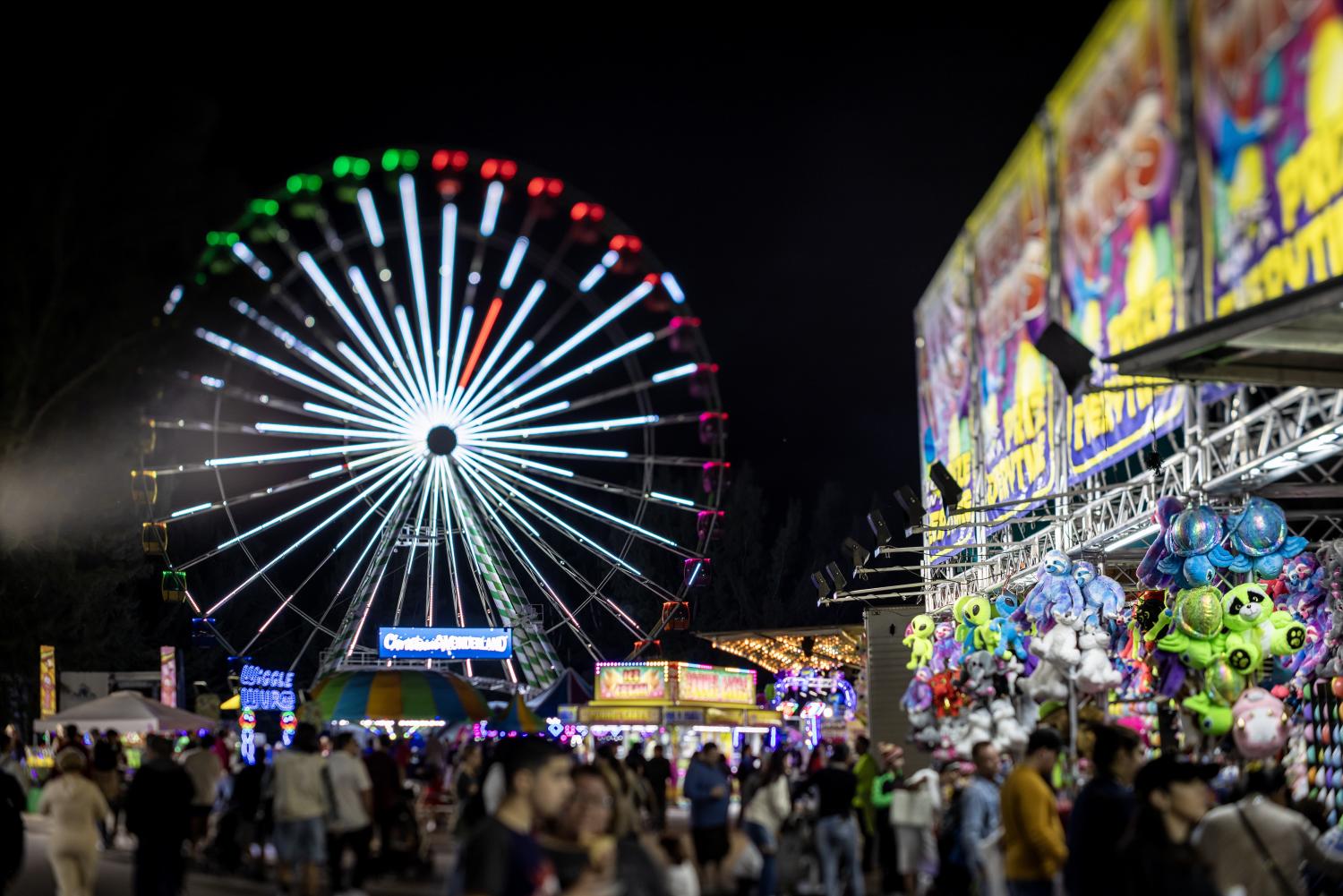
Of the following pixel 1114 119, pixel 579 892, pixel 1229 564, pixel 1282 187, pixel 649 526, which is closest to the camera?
pixel 579 892

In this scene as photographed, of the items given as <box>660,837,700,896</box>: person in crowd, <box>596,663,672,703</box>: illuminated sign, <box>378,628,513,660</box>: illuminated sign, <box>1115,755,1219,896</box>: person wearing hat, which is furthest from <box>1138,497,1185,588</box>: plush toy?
<box>378,628,513,660</box>: illuminated sign

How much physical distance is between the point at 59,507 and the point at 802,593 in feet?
163

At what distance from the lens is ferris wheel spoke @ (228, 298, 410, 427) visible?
2833 centimetres

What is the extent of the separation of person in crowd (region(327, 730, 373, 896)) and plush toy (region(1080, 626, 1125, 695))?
6165 millimetres

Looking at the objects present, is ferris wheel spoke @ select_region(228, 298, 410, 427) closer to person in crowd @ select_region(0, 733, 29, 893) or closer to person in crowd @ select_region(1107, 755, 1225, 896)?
person in crowd @ select_region(0, 733, 29, 893)

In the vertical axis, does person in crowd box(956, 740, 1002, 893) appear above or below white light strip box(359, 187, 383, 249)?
below

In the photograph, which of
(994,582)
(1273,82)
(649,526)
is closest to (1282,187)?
(1273,82)

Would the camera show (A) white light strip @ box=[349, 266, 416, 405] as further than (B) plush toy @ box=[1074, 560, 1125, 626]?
Yes

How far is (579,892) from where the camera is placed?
14.0ft

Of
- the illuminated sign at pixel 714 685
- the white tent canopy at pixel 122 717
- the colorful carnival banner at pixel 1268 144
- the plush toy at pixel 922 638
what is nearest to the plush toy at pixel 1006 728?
the colorful carnival banner at pixel 1268 144

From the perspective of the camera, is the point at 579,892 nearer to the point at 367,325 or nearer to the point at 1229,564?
the point at 1229,564

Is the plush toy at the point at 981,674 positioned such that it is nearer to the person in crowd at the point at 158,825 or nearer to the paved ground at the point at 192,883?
the paved ground at the point at 192,883

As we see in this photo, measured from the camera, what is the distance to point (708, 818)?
12.1m

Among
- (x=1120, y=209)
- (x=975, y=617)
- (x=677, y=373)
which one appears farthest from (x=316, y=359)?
→ (x=1120, y=209)
